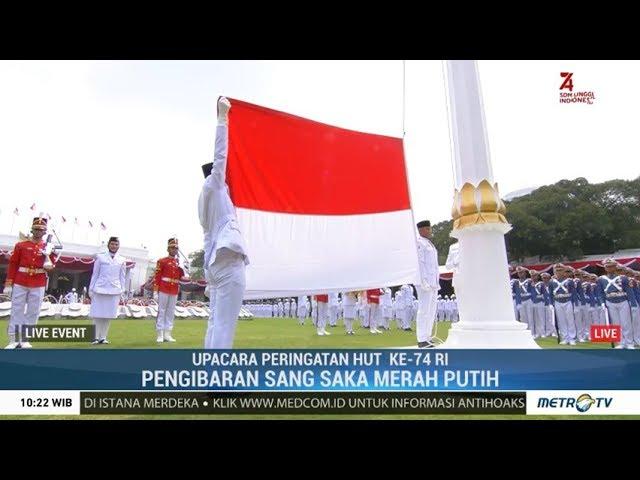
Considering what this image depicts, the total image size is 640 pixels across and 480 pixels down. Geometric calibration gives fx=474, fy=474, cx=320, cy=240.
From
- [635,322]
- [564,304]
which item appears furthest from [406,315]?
[635,322]

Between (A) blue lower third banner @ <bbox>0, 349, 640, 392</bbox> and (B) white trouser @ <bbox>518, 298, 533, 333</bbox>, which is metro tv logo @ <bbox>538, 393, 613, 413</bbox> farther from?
(B) white trouser @ <bbox>518, 298, 533, 333</bbox>

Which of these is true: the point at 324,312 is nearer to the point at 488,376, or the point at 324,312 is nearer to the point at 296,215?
the point at 296,215

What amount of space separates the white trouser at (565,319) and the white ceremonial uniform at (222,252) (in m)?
7.85

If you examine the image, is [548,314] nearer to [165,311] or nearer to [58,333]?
[165,311]

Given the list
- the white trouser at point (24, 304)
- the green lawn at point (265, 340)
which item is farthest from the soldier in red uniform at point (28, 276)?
the green lawn at point (265, 340)

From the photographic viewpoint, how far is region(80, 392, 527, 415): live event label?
9.91 feet

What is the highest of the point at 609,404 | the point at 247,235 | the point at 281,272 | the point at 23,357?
the point at 247,235

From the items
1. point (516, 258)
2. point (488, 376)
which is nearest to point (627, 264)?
point (516, 258)

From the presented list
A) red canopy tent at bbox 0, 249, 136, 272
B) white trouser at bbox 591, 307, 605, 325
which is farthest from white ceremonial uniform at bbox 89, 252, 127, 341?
white trouser at bbox 591, 307, 605, 325

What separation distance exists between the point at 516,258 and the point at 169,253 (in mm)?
8954

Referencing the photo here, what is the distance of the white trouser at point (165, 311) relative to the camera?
27.9 ft

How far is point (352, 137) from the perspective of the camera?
5.05 metres

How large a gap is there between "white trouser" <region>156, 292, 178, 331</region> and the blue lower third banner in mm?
5380

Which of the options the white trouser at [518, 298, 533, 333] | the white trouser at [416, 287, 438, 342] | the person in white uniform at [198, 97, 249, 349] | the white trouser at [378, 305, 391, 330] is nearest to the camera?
the person in white uniform at [198, 97, 249, 349]
